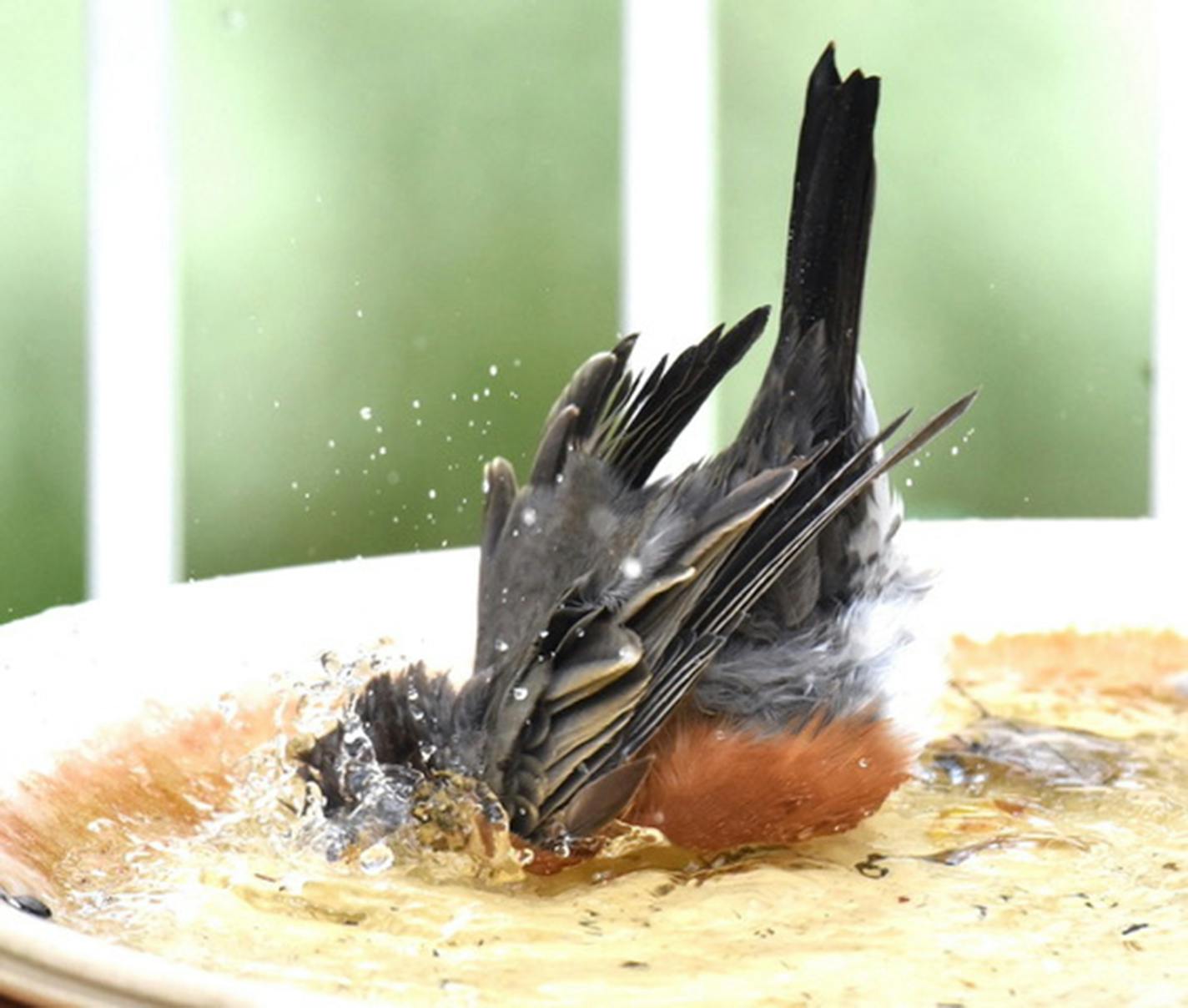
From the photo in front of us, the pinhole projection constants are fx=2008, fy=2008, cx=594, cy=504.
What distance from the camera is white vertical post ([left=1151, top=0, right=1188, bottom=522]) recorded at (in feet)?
11.9

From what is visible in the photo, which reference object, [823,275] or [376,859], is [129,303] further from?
[376,859]

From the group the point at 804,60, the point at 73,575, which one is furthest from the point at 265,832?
the point at 804,60

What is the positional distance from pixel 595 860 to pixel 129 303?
2.46 meters

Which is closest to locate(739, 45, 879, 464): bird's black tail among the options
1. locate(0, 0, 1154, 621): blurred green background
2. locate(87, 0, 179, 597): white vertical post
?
locate(87, 0, 179, 597): white vertical post

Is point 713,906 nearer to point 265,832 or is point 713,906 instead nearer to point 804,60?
point 265,832

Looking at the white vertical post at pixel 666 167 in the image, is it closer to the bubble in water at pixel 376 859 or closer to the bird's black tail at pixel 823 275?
the bird's black tail at pixel 823 275

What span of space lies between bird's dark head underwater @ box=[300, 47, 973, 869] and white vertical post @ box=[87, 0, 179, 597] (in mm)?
2040

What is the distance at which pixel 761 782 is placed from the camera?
172cm

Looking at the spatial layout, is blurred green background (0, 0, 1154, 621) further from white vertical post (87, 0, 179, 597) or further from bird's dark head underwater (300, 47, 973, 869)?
bird's dark head underwater (300, 47, 973, 869)

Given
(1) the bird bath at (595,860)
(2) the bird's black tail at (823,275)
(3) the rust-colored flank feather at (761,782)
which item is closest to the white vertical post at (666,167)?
(1) the bird bath at (595,860)

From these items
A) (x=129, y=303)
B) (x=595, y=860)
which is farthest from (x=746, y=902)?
(x=129, y=303)

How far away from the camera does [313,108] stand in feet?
16.7

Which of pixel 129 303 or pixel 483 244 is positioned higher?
pixel 483 244

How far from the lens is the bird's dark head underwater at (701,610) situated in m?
1.69
